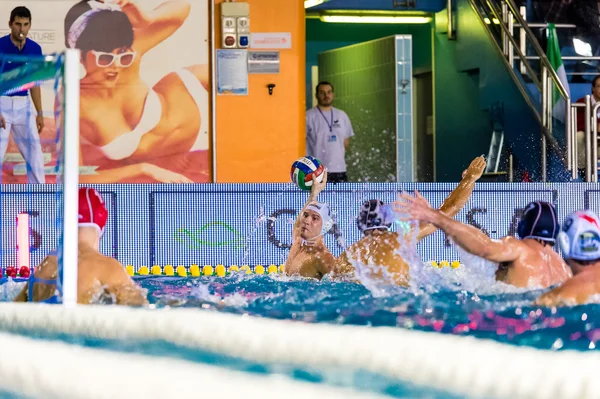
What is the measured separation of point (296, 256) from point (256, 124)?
3671 millimetres

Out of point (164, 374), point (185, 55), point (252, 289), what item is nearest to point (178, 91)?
point (185, 55)

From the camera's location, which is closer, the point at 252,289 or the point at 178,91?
the point at 252,289

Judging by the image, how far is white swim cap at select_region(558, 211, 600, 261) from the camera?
507cm

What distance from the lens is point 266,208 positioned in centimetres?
943

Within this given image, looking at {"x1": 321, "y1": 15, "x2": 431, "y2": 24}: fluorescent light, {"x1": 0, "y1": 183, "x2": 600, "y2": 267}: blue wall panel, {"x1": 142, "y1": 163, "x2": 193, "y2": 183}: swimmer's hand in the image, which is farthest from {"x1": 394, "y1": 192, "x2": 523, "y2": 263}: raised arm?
{"x1": 321, "y1": 15, "x2": 431, "y2": 24}: fluorescent light

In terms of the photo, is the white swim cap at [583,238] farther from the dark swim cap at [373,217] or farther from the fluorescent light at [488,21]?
the fluorescent light at [488,21]

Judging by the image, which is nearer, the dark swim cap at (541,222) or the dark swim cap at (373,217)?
the dark swim cap at (541,222)

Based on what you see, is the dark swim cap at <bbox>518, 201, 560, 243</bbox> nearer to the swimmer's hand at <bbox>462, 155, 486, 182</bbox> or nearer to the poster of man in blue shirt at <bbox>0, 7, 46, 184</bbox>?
the swimmer's hand at <bbox>462, 155, 486, 182</bbox>

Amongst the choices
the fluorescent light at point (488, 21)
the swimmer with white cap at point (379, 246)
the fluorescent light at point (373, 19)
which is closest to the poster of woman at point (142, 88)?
the fluorescent light at point (488, 21)

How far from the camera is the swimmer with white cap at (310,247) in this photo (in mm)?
7473

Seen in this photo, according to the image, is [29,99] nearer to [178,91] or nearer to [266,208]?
[178,91]

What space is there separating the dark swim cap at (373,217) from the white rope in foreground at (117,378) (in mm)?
2903

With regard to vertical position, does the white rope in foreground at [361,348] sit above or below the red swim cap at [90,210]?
below

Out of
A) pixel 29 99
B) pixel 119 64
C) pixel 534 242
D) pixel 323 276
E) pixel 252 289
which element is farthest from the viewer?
pixel 119 64
